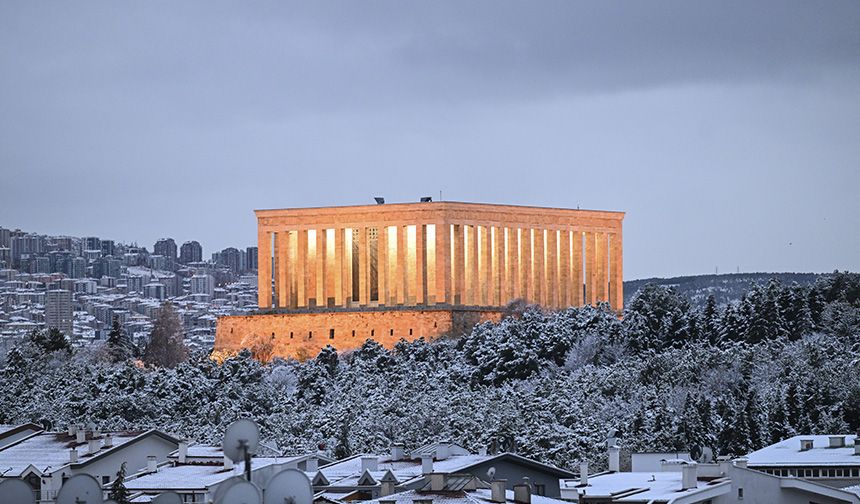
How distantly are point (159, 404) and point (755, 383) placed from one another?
1085 inches

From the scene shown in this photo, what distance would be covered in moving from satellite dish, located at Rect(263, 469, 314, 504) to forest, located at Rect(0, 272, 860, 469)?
164ft

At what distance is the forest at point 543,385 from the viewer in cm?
8562

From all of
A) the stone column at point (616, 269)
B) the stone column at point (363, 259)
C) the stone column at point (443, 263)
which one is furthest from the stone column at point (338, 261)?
the stone column at point (616, 269)

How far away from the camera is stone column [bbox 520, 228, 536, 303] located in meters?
130

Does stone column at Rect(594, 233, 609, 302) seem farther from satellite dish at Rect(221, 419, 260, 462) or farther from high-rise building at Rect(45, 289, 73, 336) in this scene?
satellite dish at Rect(221, 419, 260, 462)

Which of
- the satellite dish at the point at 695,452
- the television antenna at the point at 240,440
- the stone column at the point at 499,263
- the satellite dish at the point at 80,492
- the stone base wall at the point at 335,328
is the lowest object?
the satellite dish at the point at 695,452

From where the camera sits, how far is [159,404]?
4190 inches

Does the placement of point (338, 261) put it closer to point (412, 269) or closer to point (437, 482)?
point (412, 269)

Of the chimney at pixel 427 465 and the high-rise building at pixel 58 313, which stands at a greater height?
the high-rise building at pixel 58 313

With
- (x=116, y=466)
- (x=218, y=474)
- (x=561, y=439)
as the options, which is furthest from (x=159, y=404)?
(x=218, y=474)

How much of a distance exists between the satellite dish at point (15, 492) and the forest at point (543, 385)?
49981 mm

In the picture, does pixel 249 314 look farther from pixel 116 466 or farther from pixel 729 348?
pixel 116 466

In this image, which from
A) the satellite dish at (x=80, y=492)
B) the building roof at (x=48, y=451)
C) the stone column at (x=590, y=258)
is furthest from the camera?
the stone column at (x=590, y=258)

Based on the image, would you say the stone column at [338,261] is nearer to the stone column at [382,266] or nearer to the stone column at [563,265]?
the stone column at [382,266]
